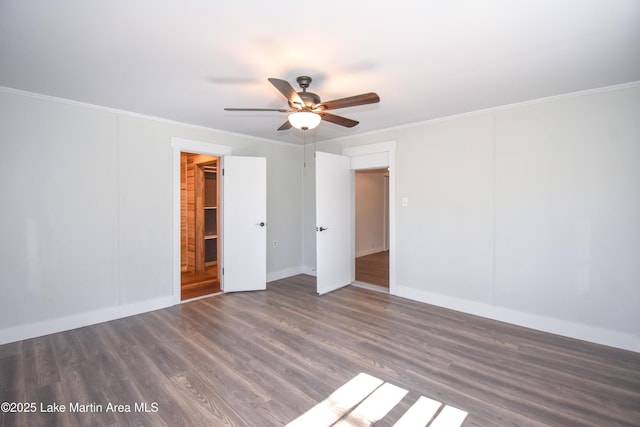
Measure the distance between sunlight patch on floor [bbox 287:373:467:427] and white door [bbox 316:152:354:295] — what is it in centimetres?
224

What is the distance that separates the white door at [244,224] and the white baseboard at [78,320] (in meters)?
0.96

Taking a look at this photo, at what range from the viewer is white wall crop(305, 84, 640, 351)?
2.83 m

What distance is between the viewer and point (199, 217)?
5.86 metres

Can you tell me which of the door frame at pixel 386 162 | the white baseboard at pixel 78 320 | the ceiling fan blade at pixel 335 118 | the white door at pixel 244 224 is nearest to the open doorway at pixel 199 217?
the white door at pixel 244 224

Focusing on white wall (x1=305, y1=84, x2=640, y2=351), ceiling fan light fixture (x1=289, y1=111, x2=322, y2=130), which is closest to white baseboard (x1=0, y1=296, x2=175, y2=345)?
ceiling fan light fixture (x1=289, y1=111, x2=322, y2=130)

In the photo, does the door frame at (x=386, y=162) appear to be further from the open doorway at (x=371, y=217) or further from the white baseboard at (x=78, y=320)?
the white baseboard at (x=78, y=320)

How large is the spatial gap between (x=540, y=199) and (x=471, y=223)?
0.75 m

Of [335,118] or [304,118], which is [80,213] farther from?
A: [335,118]

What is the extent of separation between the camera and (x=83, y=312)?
3338 mm

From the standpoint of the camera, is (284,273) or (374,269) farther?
(374,269)

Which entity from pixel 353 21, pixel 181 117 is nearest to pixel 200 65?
pixel 353 21

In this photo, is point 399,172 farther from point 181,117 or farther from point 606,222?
point 181,117

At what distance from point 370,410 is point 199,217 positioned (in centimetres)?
485

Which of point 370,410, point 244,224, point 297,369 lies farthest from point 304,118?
point 244,224
